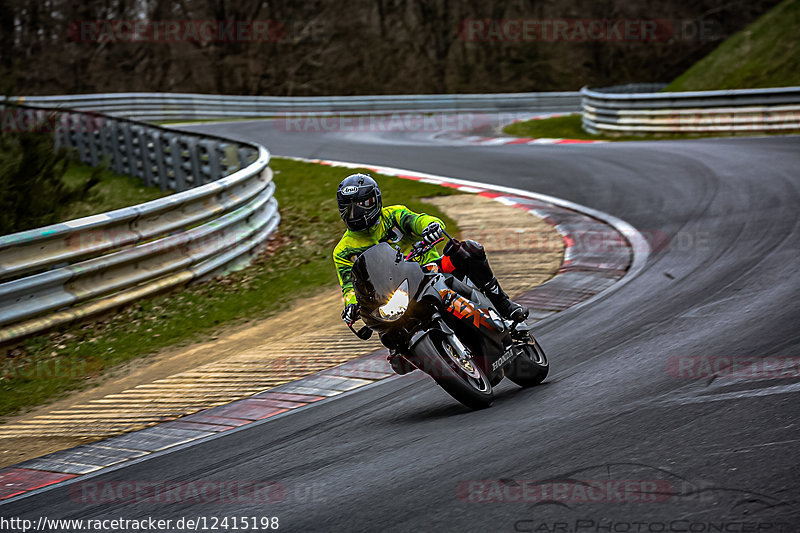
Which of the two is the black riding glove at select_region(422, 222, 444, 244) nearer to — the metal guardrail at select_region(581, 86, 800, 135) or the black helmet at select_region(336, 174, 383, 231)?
the black helmet at select_region(336, 174, 383, 231)

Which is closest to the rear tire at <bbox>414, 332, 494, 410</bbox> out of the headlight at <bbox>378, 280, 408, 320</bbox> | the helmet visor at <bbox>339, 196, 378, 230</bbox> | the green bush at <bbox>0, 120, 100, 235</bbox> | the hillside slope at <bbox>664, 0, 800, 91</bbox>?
the headlight at <bbox>378, 280, 408, 320</bbox>

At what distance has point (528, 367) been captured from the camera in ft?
18.7

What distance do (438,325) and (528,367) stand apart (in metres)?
0.88

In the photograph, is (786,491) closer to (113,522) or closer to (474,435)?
(474,435)

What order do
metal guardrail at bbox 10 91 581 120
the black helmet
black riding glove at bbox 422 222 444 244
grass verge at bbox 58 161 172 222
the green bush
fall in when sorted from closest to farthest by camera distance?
black riding glove at bbox 422 222 444 244 < the black helmet < the green bush < grass verge at bbox 58 161 172 222 < metal guardrail at bbox 10 91 581 120

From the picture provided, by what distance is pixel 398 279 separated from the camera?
5004 mm

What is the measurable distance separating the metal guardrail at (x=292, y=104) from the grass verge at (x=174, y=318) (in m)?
18.6

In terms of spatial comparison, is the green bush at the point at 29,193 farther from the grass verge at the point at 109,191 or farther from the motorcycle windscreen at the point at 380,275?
the motorcycle windscreen at the point at 380,275

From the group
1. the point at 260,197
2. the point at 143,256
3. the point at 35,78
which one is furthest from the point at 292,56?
the point at 143,256

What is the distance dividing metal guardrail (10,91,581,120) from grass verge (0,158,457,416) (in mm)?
18594

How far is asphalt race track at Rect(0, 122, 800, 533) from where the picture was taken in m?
3.66

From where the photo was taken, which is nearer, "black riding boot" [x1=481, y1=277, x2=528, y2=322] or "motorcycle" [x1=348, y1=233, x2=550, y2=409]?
"motorcycle" [x1=348, y1=233, x2=550, y2=409]

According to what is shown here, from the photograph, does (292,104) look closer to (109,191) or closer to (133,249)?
(109,191)

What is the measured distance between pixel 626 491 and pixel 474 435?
122cm
